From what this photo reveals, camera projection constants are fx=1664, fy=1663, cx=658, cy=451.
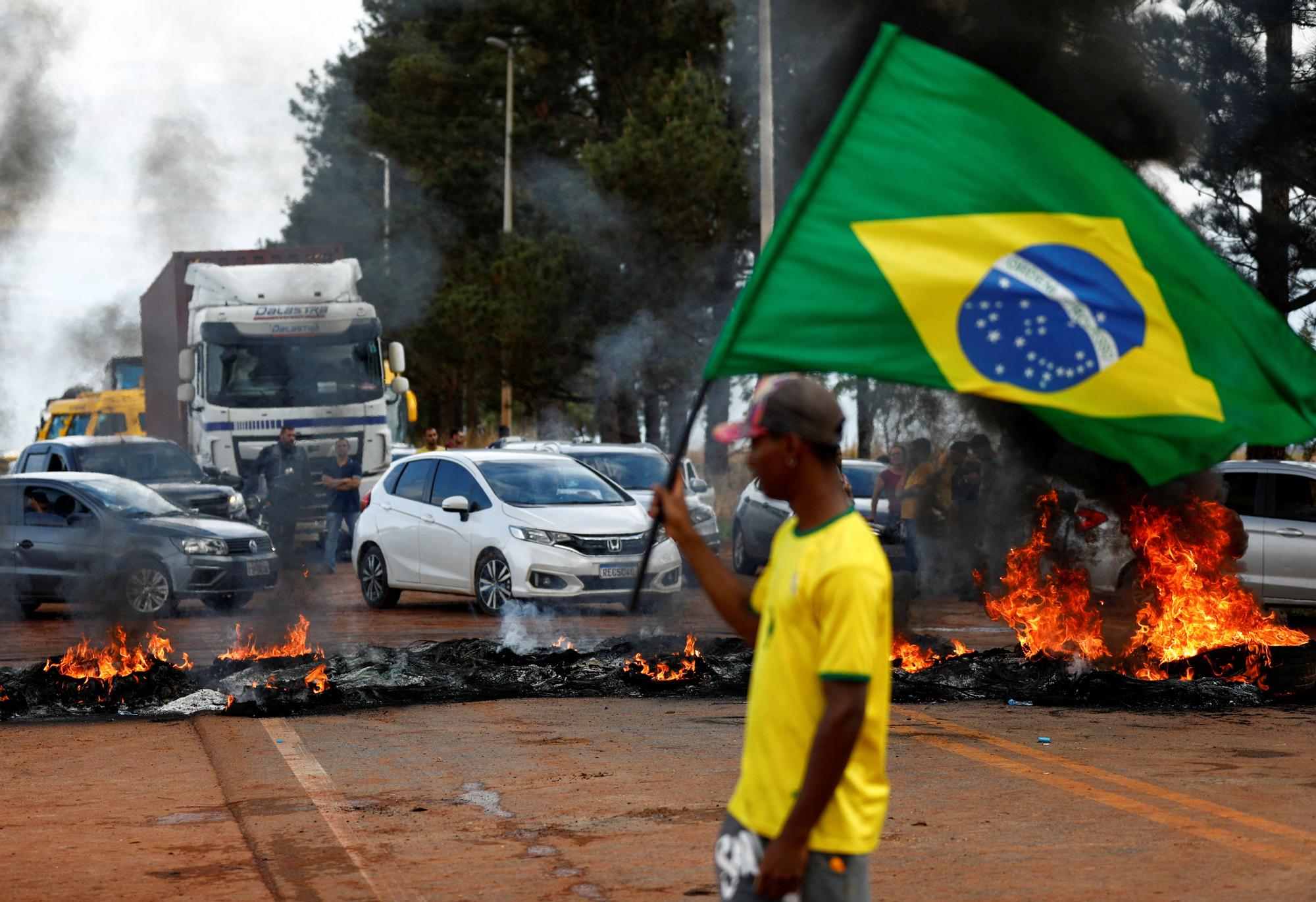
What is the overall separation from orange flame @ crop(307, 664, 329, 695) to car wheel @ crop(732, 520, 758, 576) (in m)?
10.0

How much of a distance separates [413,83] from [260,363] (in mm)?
19964

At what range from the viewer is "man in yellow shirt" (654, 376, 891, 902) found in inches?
123

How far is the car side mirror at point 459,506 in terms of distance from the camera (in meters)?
15.9

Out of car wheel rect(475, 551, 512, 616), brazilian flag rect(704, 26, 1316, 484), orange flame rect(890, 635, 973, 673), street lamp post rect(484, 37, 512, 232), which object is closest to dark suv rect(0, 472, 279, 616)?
car wheel rect(475, 551, 512, 616)

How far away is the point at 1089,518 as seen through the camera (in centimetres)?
1279

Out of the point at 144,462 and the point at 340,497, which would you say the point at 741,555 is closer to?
the point at 340,497

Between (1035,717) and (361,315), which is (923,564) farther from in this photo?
Answer: (361,315)

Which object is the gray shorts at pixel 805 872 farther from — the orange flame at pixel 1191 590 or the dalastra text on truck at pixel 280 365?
the dalastra text on truck at pixel 280 365

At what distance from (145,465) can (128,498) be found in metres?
3.68

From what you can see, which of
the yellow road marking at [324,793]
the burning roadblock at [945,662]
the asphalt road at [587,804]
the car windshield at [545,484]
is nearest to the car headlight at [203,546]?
the car windshield at [545,484]

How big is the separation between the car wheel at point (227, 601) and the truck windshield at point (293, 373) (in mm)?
5996

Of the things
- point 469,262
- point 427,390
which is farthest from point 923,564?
point 427,390

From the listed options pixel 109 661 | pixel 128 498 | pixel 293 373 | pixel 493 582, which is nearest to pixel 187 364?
pixel 293 373

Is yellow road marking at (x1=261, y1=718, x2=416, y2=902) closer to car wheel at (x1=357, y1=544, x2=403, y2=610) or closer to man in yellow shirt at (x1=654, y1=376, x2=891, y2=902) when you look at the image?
man in yellow shirt at (x1=654, y1=376, x2=891, y2=902)
